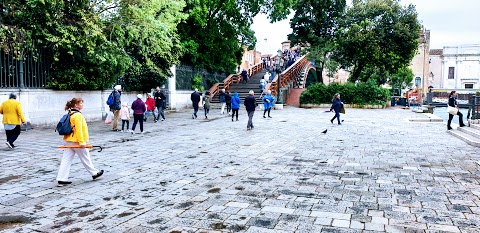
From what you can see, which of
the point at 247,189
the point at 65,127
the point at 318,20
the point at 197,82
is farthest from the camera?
the point at 318,20

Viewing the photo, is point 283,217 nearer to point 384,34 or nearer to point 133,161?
point 133,161

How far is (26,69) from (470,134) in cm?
1650

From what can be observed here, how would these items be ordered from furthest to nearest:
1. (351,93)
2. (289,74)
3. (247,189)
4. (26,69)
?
(289,74) < (351,93) < (26,69) < (247,189)

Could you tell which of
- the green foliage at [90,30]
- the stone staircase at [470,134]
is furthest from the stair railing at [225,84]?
the stone staircase at [470,134]

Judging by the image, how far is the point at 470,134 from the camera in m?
13.1

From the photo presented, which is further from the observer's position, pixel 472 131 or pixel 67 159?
pixel 472 131

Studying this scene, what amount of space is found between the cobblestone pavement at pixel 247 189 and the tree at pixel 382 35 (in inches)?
898

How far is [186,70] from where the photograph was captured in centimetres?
2727

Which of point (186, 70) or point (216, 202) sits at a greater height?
point (186, 70)

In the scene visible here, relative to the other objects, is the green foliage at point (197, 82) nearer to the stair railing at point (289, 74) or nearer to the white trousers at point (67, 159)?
the stair railing at point (289, 74)

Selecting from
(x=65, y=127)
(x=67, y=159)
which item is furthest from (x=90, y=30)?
(x=67, y=159)

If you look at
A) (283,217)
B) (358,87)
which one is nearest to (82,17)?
(283,217)

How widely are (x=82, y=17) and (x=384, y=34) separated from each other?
84.2 feet

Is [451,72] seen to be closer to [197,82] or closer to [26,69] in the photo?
[197,82]
